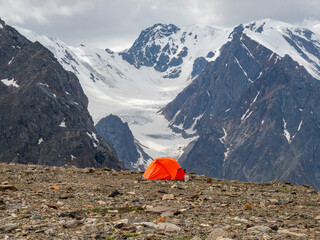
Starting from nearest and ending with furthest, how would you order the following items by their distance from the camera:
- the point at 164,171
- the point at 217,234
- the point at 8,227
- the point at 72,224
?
1. the point at 217,234
2. the point at 8,227
3. the point at 72,224
4. the point at 164,171

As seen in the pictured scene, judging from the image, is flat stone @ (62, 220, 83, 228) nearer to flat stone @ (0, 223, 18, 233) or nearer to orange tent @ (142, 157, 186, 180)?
flat stone @ (0, 223, 18, 233)

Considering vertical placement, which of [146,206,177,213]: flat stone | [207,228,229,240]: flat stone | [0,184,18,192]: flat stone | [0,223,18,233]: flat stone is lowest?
[146,206,177,213]: flat stone

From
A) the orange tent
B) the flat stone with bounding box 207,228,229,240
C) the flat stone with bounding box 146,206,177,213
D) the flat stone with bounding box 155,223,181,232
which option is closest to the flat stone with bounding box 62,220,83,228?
the flat stone with bounding box 155,223,181,232

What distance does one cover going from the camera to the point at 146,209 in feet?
66.8

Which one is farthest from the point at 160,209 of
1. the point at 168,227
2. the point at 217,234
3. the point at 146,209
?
the point at 217,234

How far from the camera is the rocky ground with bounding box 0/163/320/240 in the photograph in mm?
15867

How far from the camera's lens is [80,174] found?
34219 mm

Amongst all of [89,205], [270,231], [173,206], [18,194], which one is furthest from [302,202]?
[18,194]

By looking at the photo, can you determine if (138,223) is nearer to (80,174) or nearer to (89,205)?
(89,205)

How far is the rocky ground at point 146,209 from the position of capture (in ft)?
52.1

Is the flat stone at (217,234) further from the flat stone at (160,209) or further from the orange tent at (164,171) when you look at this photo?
the orange tent at (164,171)

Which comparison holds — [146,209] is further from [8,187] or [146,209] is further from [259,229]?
[8,187]

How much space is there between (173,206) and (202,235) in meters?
6.29

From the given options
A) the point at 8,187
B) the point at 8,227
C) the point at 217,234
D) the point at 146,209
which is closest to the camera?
the point at 217,234
